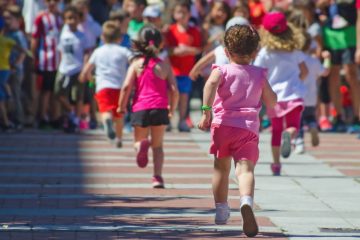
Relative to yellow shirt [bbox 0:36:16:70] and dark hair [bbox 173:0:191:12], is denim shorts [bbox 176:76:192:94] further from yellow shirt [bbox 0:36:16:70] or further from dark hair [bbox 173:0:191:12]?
yellow shirt [bbox 0:36:16:70]

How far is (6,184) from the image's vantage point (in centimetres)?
1348

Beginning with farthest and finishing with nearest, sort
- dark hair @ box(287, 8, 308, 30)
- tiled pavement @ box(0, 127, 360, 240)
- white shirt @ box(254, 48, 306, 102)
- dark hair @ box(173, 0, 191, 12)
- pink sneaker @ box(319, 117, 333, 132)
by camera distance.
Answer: pink sneaker @ box(319, 117, 333, 132), dark hair @ box(173, 0, 191, 12), dark hair @ box(287, 8, 308, 30), white shirt @ box(254, 48, 306, 102), tiled pavement @ box(0, 127, 360, 240)

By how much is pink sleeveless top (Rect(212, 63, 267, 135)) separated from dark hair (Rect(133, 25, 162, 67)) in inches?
136

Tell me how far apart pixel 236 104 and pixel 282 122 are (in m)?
4.40

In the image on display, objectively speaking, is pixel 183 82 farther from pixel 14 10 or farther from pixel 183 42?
pixel 14 10

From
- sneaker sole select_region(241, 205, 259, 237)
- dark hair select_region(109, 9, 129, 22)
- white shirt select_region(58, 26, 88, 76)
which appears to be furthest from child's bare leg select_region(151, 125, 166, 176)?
white shirt select_region(58, 26, 88, 76)

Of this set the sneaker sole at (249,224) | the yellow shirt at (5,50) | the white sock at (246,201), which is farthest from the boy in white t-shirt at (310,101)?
the sneaker sole at (249,224)

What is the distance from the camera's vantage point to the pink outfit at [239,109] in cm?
1026

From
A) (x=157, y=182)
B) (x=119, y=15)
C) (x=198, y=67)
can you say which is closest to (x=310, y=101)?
(x=198, y=67)

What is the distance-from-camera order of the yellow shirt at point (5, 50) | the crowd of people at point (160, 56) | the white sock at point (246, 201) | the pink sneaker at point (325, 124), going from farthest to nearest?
the pink sneaker at point (325, 124) < the yellow shirt at point (5, 50) < the crowd of people at point (160, 56) < the white sock at point (246, 201)

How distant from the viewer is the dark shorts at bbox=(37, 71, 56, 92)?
66.4 ft

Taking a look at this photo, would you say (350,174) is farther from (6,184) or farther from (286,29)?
(6,184)

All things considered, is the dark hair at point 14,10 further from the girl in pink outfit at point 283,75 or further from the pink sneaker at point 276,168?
the pink sneaker at point 276,168

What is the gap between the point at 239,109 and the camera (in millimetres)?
10289
